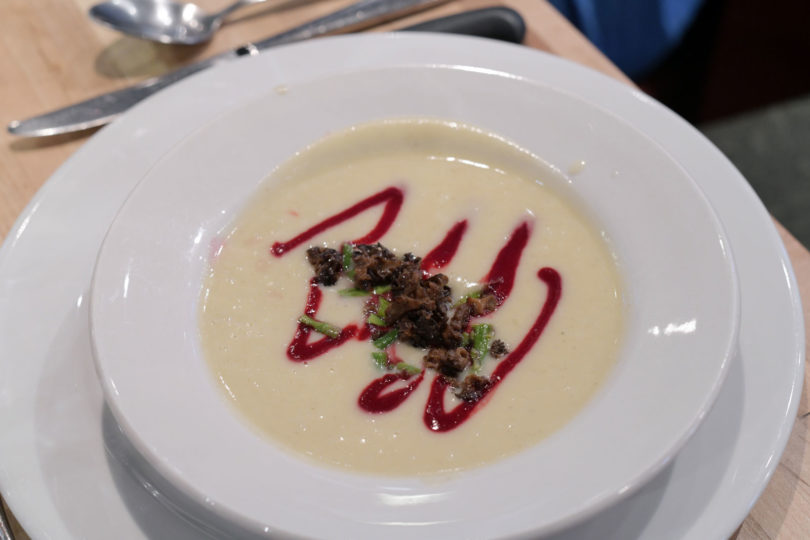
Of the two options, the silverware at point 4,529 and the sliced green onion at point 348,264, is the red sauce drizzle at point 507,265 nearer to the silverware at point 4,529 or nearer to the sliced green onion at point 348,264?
the sliced green onion at point 348,264

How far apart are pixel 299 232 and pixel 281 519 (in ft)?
2.45

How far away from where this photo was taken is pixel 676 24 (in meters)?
3.08

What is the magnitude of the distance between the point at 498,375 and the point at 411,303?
0.21m

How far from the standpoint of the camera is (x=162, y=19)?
2279mm

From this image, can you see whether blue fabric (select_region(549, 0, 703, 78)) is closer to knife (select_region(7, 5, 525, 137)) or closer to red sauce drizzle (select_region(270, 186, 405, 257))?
knife (select_region(7, 5, 525, 137))

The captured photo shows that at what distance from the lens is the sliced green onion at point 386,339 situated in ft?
4.76

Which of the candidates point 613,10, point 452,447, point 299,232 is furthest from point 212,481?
point 613,10

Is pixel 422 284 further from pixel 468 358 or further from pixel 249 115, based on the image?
pixel 249 115

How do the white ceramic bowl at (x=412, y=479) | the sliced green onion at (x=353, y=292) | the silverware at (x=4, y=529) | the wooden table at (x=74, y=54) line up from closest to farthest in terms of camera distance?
the white ceramic bowl at (x=412, y=479)
the silverware at (x=4, y=529)
the sliced green onion at (x=353, y=292)
the wooden table at (x=74, y=54)

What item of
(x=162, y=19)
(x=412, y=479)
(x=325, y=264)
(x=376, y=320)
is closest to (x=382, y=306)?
(x=376, y=320)

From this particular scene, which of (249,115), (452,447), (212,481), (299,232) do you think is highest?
(249,115)

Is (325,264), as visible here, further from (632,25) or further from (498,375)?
(632,25)

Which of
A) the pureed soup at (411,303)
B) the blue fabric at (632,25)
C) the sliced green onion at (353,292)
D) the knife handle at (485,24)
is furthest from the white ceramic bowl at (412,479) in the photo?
the blue fabric at (632,25)

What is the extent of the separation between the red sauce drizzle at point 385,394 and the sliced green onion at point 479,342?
0.10 meters
